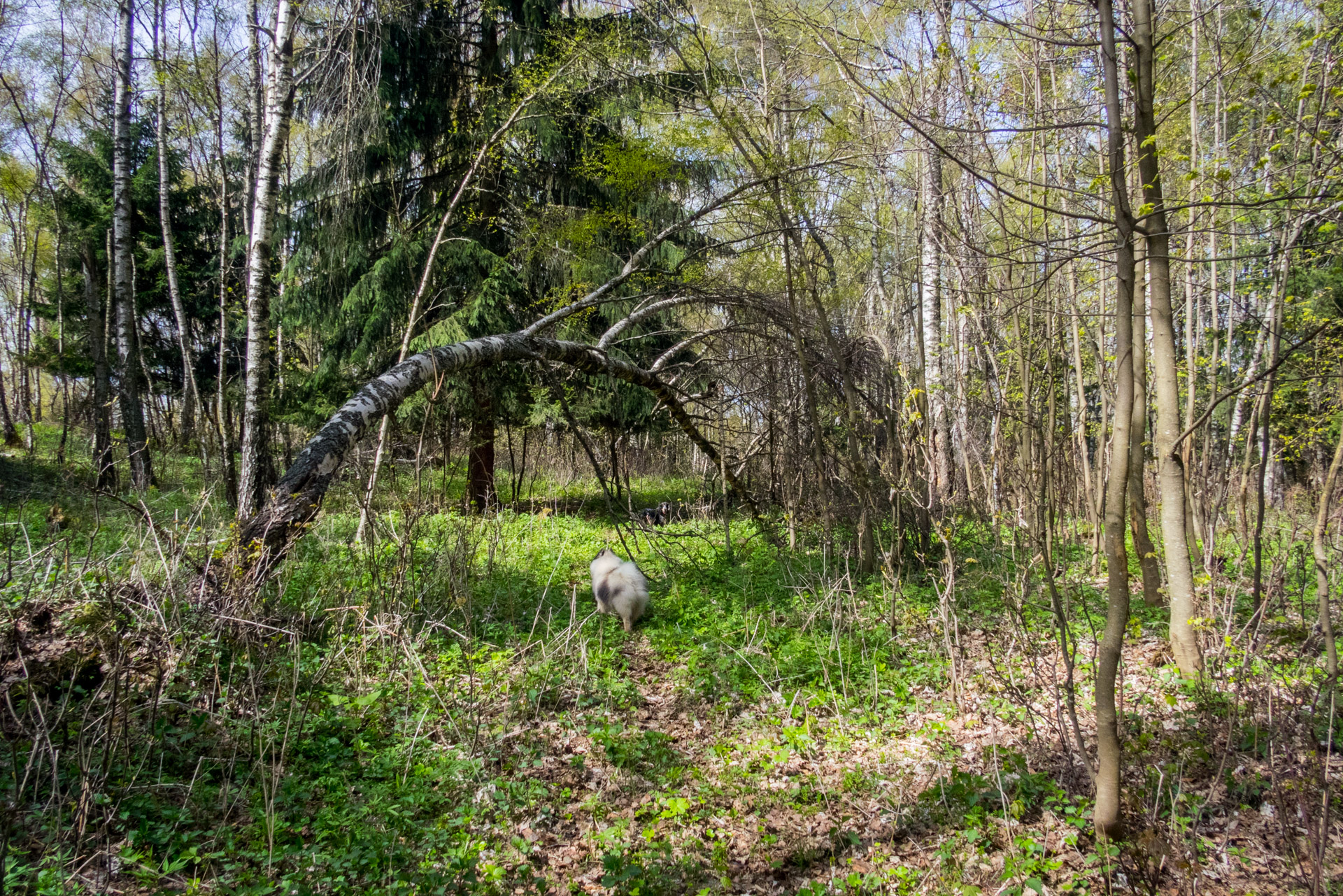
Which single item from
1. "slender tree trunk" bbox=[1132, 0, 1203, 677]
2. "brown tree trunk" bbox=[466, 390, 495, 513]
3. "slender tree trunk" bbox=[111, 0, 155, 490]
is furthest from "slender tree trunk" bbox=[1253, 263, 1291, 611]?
"slender tree trunk" bbox=[111, 0, 155, 490]

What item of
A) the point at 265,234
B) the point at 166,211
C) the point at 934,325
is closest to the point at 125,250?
the point at 166,211

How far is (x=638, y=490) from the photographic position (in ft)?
49.6

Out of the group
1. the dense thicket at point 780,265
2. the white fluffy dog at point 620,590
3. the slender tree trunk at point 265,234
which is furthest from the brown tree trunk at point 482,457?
the white fluffy dog at point 620,590

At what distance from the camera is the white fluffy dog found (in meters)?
5.84

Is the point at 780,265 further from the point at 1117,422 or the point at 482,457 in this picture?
the point at 482,457

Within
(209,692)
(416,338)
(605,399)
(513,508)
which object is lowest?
(209,692)

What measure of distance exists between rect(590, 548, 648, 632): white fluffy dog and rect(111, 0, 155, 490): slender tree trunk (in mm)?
7671

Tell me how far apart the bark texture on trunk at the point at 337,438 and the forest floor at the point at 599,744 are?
0.31 metres

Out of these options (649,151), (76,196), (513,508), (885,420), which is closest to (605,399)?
(513,508)

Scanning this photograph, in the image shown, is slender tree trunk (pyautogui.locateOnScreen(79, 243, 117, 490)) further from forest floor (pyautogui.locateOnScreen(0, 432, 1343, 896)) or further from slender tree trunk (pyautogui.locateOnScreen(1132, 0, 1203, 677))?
slender tree trunk (pyautogui.locateOnScreen(1132, 0, 1203, 677))

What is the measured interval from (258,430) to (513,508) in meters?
4.02

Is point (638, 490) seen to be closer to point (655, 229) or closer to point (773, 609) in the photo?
point (655, 229)

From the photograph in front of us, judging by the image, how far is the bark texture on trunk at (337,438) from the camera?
4.46m

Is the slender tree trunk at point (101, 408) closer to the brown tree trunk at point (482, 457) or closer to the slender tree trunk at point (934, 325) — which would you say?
the brown tree trunk at point (482, 457)
